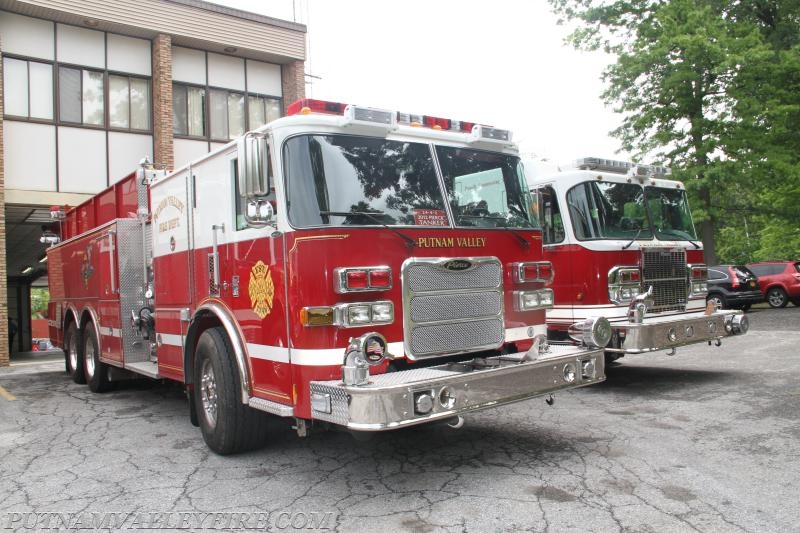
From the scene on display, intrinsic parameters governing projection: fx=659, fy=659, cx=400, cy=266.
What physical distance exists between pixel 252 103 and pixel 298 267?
14.8 metres

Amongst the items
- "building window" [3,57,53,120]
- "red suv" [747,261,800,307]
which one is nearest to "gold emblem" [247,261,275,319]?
"building window" [3,57,53,120]

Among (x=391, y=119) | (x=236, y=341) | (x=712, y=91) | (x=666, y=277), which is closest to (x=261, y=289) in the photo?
(x=236, y=341)

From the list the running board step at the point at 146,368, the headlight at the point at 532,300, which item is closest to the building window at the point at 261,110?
the running board step at the point at 146,368

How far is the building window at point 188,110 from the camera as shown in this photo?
55.4ft

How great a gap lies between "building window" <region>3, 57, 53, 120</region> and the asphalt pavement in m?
9.62

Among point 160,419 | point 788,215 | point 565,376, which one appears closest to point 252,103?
point 160,419

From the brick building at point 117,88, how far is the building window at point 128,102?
25 millimetres

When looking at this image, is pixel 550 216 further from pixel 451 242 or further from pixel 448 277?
pixel 448 277

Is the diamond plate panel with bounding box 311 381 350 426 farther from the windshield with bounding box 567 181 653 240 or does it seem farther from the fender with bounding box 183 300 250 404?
the windshield with bounding box 567 181 653 240

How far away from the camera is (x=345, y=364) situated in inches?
163

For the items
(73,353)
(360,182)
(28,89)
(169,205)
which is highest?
(28,89)

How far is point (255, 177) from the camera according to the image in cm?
447

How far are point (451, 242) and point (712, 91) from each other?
1724cm

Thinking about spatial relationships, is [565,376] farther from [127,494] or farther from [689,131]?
[689,131]
